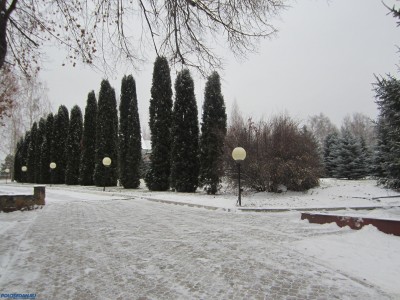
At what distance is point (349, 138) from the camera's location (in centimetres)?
2764

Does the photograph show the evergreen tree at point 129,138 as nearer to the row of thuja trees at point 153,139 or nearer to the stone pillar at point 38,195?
the row of thuja trees at point 153,139

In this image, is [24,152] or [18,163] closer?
[24,152]

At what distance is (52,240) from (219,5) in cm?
535

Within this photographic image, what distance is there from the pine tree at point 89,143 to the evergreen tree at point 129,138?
756cm

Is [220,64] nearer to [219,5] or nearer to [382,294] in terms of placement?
[219,5]

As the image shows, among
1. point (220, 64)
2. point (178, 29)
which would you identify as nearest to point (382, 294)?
point (220, 64)

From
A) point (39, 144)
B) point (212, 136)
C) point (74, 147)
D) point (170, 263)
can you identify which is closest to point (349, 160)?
point (212, 136)

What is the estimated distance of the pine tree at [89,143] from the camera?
31812 mm

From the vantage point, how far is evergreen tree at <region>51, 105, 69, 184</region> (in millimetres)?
37875

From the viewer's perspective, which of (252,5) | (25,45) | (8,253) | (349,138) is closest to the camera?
(252,5)

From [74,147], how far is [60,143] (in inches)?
170

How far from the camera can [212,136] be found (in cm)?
1869

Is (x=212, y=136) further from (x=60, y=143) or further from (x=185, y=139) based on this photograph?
(x=60, y=143)

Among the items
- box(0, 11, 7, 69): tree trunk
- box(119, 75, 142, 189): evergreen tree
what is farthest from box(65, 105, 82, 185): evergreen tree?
box(0, 11, 7, 69): tree trunk
